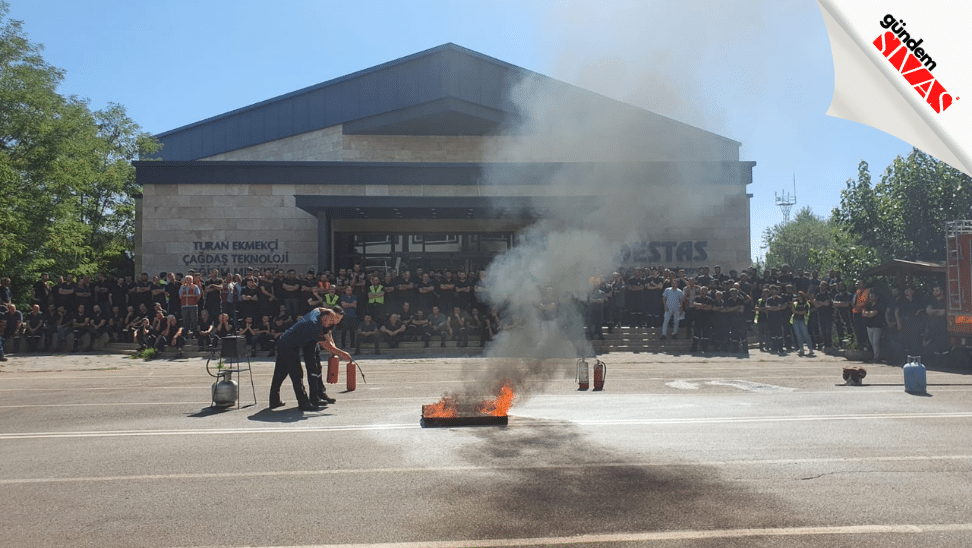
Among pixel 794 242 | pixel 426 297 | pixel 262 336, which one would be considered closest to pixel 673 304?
pixel 426 297

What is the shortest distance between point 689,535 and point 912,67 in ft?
10.2

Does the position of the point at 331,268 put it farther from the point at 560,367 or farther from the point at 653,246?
the point at 560,367

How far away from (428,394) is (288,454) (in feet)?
14.1

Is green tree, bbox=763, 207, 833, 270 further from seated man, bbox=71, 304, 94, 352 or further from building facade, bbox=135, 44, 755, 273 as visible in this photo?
seated man, bbox=71, 304, 94, 352

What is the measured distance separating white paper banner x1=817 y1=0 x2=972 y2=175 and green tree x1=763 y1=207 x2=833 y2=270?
70.9 m

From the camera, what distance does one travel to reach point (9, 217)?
69.5ft

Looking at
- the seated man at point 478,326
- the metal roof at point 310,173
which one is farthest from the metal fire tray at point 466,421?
the metal roof at point 310,173

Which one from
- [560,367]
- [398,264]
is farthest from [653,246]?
[560,367]

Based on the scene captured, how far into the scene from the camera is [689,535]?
15.0ft

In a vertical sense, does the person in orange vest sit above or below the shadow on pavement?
above

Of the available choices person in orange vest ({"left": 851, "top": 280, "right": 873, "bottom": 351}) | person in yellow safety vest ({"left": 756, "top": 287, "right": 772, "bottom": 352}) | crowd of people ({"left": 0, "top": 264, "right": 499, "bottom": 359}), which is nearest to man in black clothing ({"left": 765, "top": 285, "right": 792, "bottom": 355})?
person in yellow safety vest ({"left": 756, "top": 287, "right": 772, "bottom": 352})

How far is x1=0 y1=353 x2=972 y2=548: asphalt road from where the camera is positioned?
4.70 metres

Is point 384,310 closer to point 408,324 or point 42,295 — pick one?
point 408,324
